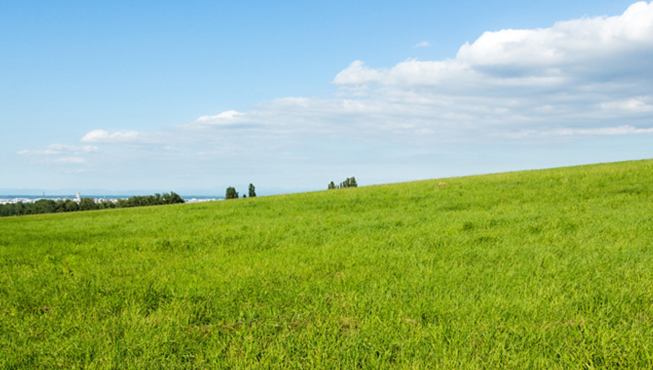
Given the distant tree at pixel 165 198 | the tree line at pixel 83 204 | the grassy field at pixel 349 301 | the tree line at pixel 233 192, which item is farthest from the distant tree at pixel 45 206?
the grassy field at pixel 349 301

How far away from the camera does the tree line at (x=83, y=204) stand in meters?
65.3

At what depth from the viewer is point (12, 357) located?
154 inches

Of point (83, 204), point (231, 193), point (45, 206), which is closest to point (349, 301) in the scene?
point (231, 193)

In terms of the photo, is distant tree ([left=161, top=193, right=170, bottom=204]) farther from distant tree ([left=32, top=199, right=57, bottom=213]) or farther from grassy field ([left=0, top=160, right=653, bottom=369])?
grassy field ([left=0, top=160, right=653, bottom=369])

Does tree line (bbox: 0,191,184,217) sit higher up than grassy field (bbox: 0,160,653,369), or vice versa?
tree line (bbox: 0,191,184,217)

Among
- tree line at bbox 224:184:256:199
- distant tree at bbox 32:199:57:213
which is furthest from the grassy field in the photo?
distant tree at bbox 32:199:57:213

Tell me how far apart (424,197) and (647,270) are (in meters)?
13.4

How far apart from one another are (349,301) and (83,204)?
276ft

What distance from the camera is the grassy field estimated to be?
3797 millimetres

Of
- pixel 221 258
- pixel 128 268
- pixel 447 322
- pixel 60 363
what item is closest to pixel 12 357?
pixel 60 363

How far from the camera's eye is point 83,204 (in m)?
73.8

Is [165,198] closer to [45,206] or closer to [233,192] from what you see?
[233,192]

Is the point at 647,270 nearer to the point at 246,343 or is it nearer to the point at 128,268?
the point at 246,343

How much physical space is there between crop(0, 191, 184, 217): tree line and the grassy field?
189 ft
